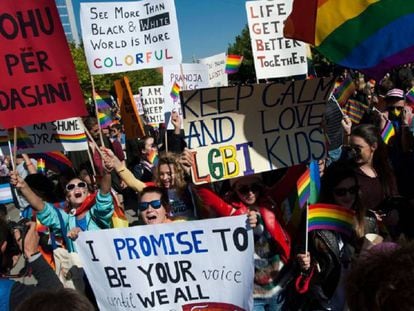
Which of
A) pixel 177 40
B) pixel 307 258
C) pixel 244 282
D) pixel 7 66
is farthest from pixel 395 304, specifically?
pixel 177 40

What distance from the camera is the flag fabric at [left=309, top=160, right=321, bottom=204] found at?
3156mm

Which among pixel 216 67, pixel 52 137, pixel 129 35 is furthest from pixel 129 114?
pixel 216 67

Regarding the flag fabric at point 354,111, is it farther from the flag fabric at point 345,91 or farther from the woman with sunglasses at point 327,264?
the woman with sunglasses at point 327,264

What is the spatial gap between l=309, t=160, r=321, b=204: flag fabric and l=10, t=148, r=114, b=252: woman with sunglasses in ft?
4.61

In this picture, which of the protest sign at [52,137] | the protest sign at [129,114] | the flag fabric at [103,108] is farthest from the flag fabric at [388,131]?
the flag fabric at [103,108]

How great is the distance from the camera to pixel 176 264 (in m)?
2.55

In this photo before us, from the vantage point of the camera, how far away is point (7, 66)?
314 cm

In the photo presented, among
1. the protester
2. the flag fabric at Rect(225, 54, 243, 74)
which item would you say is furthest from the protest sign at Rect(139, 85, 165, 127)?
the protester

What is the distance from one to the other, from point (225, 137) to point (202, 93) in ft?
1.02

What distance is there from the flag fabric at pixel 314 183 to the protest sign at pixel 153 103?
5.55m

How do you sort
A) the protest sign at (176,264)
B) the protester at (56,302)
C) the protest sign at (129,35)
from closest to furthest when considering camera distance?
the protester at (56,302) < the protest sign at (176,264) < the protest sign at (129,35)

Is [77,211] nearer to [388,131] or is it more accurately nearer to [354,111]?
[388,131]

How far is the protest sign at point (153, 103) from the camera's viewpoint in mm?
8539

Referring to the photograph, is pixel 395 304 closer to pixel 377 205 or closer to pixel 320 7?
pixel 320 7
